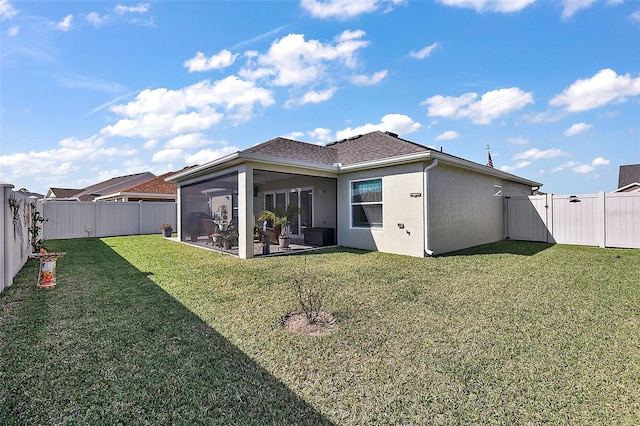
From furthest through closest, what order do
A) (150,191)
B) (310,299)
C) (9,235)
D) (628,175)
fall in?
(628,175) → (150,191) → (9,235) → (310,299)

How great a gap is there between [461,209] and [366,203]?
3386mm

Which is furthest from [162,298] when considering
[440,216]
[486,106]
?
[486,106]

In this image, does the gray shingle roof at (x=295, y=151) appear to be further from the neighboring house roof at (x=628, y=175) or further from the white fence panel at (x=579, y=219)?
the neighboring house roof at (x=628, y=175)

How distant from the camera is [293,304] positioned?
493 centimetres

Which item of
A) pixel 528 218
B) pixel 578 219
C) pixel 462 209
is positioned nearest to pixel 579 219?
pixel 578 219

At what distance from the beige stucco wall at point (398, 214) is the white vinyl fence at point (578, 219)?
294 inches

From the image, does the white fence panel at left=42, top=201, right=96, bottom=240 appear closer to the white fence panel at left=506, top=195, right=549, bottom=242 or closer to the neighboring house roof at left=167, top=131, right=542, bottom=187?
the neighboring house roof at left=167, top=131, right=542, bottom=187

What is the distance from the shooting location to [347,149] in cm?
1258

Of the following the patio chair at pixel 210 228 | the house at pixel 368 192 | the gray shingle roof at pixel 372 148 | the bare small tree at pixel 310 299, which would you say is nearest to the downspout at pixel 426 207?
the house at pixel 368 192

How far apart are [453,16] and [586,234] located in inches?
368

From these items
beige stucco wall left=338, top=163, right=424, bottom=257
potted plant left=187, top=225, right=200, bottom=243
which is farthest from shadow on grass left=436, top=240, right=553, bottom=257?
potted plant left=187, top=225, right=200, bottom=243

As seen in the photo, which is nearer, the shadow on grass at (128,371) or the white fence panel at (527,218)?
the shadow on grass at (128,371)

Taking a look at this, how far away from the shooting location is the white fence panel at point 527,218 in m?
12.7

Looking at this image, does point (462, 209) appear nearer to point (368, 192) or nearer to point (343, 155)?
point (368, 192)
